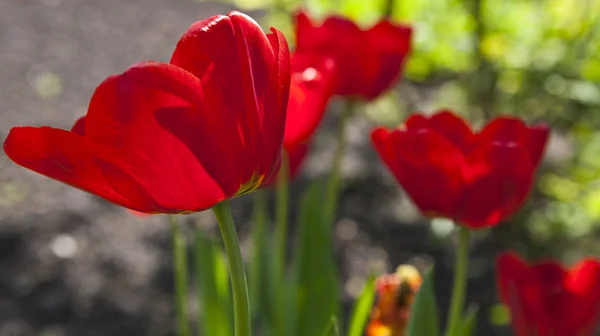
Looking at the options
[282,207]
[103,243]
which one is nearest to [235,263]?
[282,207]

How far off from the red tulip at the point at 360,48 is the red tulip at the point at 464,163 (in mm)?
360

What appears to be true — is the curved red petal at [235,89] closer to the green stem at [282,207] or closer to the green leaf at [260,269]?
the green stem at [282,207]

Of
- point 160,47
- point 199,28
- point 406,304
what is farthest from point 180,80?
point 160,47

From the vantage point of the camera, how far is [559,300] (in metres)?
0.89

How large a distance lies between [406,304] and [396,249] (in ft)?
5.14

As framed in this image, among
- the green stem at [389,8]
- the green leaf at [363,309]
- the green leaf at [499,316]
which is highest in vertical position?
the green stem at [389,8]

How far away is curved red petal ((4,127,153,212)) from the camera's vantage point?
0.56 metres

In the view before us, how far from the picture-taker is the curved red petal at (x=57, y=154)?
0.56 meters

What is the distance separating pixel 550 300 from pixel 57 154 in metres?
0.57

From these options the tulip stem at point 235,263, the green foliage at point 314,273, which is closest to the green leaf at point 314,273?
the green foliage at point 314,273

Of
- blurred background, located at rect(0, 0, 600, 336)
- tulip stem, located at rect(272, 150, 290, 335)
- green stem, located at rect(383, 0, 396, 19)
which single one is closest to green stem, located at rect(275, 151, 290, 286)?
tulip stem, located at rect(272, 150, 290, 335)

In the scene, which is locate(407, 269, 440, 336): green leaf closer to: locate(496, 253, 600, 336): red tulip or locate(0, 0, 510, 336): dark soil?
locate(496, 253, 600, 336): red tulip

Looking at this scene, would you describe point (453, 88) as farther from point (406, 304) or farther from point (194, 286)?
point (406, 304)

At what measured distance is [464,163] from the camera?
853 millimetres
